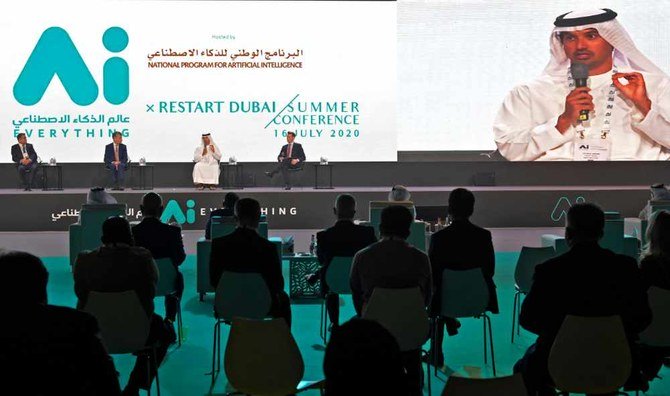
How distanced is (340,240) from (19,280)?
2519mm

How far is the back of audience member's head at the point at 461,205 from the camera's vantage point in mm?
3734

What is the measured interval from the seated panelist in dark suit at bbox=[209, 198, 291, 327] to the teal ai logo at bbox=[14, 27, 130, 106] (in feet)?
25.3

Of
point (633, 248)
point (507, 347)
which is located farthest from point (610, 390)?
point (633, 248)

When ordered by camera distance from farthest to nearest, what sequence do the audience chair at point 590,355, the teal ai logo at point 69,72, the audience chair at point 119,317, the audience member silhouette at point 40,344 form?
the teal ai logo at point 69,72 → the audience chair at point 119,317 → the audience chair at point 590,355 → the audience member silhouette at point 40,344

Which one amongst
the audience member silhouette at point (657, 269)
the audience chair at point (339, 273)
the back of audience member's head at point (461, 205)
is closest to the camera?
the audience member silhouette at point (657, 269)

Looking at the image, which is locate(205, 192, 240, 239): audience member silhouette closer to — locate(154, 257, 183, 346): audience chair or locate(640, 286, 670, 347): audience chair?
locate(154, 257, 183, 346): audience chair

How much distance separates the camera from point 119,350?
2998mm

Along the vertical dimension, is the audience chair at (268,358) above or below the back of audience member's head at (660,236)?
below

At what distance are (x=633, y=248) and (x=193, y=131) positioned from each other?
7400 mm

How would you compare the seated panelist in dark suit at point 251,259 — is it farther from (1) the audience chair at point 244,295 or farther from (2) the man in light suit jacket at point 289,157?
(2) the man in light suit jacket at point 289,157

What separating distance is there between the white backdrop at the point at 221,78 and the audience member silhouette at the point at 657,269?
7.68m

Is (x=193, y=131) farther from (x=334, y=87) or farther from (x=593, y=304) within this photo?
(x=593, y=304)

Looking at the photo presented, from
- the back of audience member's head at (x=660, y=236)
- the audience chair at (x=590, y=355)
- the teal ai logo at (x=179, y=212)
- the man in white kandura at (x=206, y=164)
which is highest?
the man in white kandura at (x=206, y=164)

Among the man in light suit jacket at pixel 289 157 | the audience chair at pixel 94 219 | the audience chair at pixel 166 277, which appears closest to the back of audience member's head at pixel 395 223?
the audience chair at pixel 166 277
